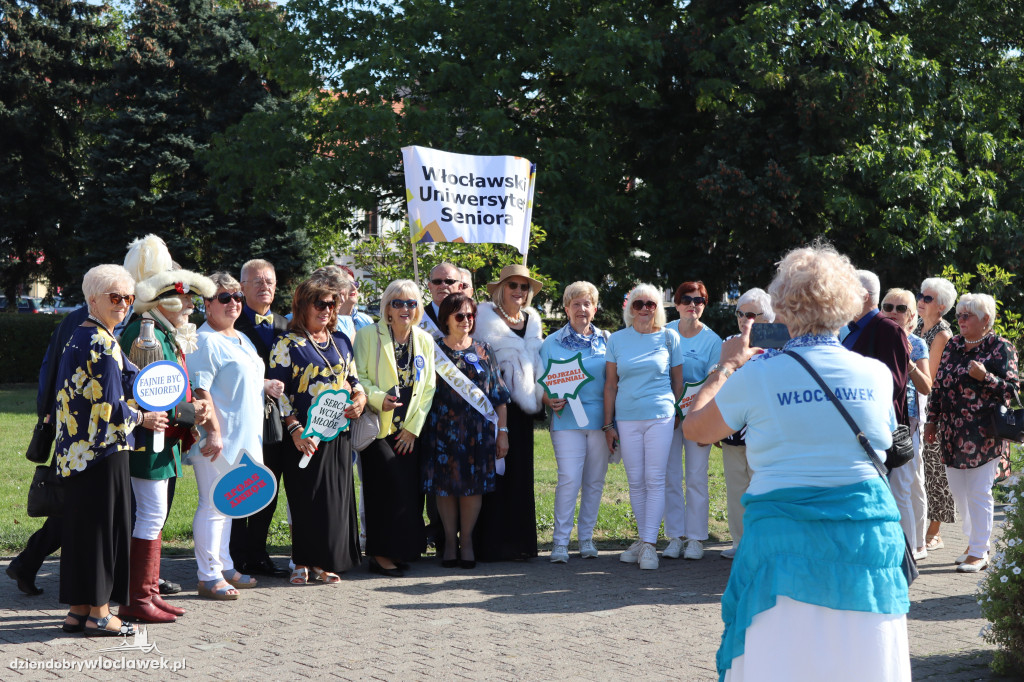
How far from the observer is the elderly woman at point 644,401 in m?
7.59

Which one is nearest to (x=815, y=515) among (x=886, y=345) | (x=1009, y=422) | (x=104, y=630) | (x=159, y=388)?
(x=886, y=345)

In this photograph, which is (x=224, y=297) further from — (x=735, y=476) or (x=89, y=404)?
(x=735, y=476)

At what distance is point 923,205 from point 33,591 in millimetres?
17577

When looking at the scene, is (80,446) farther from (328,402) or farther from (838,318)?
(838,318)

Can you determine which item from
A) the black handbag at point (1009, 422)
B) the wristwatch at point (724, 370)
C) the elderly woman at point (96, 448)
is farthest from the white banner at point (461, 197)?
the wristwatch at point (724, 370)

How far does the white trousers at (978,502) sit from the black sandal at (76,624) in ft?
19.7

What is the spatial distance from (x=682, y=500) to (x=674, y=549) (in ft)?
1.25

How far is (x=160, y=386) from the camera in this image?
5.59m

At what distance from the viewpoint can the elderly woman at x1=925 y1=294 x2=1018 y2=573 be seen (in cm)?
749

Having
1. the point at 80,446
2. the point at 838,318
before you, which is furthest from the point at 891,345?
the point at 80,446

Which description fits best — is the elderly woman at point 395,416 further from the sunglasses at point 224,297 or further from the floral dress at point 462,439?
the sunglasses at point 224,297

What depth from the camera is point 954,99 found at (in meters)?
20.5

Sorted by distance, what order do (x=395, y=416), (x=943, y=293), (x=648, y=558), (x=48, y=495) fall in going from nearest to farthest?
(x=48, y=495)
(x=395, y=416)
(x=648, y=558)
(x=943, y=293)

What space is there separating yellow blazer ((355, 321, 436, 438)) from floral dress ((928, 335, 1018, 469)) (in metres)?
3.86
